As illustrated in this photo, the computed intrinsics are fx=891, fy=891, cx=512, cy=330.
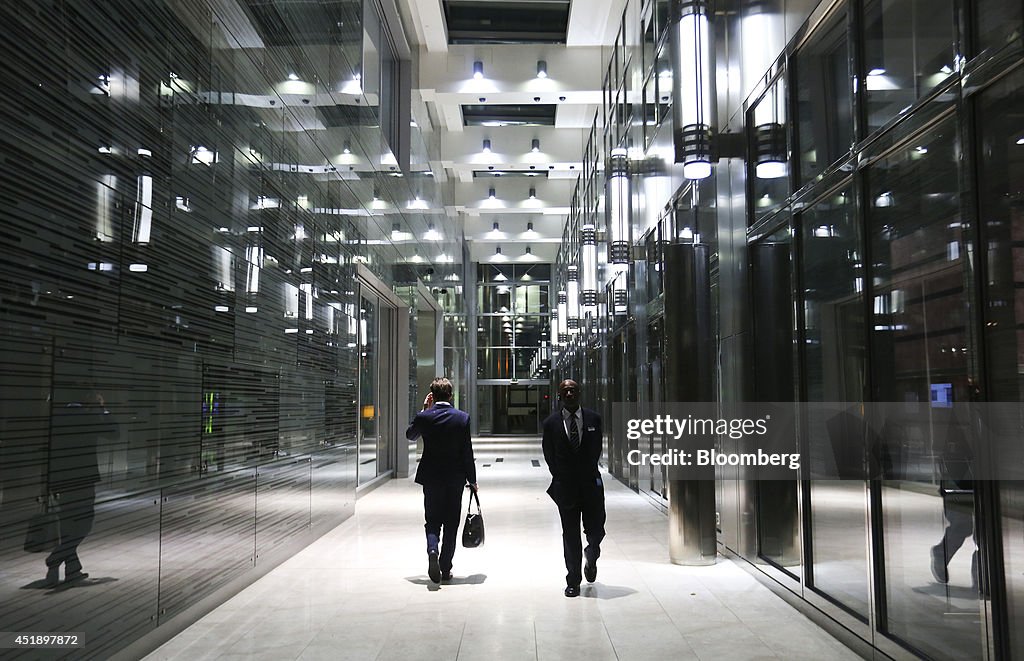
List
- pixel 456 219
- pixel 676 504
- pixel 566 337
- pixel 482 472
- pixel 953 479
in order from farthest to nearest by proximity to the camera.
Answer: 1. pixel 456 219
2. pixel 566 337
3. pixel 482 472
4. pixel 676 504
5. pixel 953 479

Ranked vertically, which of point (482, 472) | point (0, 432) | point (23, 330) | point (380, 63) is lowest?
point (482, 472)

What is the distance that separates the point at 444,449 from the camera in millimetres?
7273

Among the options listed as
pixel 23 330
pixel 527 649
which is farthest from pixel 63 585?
pixel 527 649

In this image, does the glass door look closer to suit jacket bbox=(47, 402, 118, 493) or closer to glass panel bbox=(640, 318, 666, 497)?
glass panel bbox=(640, 318, 666, 497)

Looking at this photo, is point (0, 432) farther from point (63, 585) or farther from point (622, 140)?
point (622, 140)

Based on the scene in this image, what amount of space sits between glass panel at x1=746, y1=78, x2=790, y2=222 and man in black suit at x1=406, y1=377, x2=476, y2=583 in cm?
304

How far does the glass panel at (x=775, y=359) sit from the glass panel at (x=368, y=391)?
26.5 feet

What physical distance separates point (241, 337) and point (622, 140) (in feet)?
32.5

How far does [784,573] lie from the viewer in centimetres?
681

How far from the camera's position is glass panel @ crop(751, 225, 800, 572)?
685cm

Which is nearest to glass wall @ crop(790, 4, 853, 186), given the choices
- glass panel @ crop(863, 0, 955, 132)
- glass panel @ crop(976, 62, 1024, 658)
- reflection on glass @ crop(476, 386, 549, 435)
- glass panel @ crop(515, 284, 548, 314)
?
glass panel @ crop(863, 0, 955, 132)

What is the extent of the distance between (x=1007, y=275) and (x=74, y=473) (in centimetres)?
428

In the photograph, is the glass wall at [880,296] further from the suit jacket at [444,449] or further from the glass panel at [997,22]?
the suit jacket at [444,449]

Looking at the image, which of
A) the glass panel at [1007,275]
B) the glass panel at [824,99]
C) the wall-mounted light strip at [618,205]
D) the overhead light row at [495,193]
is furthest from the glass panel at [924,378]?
the overhead light row at [495,193]
